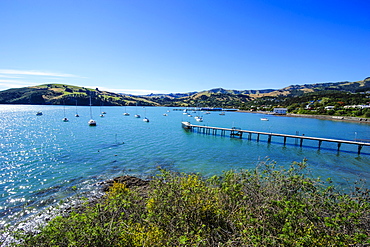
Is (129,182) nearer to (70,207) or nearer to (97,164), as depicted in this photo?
(70,207)

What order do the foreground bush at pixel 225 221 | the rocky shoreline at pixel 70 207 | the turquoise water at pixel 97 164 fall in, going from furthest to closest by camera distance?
the turquoise water at pixel 97 164 → the rocky shoreline at pixel 70 207 → the foreground bush at pixel 225 221

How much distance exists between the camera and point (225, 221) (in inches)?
294

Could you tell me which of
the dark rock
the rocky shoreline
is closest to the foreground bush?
the rocky shoreline

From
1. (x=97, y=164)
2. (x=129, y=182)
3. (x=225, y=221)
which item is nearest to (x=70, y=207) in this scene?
(x=129, y=182)

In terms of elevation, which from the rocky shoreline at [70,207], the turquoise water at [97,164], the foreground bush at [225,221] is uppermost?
the foreground bush at [225,221]

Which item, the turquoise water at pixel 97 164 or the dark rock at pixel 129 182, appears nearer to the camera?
the turquoise water at pixel 97 164

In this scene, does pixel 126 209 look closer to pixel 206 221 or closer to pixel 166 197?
pixel 166 197

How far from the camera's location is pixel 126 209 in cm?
855

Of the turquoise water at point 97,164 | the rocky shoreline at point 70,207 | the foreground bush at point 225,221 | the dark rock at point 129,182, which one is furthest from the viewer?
the dark rock at point 129,182

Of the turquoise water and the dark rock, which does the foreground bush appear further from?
the dark rock

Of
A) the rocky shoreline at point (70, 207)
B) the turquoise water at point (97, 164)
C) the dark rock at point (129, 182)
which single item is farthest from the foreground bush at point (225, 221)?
the dark rock at point (129, 182)

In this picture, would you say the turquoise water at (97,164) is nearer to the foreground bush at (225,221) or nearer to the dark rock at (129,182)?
the dark rock at (129,182)

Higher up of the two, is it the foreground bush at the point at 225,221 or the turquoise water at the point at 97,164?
the foreground bush at the point at 225,221

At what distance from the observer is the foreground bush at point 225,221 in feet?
18.4
